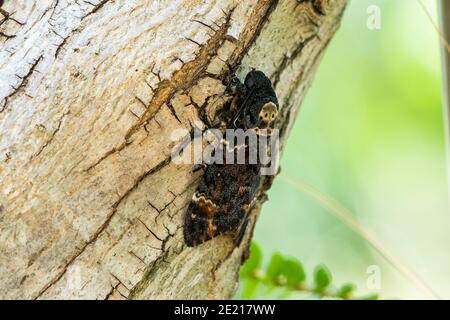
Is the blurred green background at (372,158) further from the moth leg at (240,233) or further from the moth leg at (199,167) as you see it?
the moth leg at (199,167)

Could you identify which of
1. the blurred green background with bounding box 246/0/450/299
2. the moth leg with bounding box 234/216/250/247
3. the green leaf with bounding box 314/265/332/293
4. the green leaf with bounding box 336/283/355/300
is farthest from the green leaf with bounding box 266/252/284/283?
the blurred green background with bounding box 246/0/450/299

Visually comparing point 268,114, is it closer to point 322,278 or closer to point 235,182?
point 235,182

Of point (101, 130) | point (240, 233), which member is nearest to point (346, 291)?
point (240, 233)

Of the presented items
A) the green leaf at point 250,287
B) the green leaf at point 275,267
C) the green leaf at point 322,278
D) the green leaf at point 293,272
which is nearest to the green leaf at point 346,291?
the green leaf at point 322,278

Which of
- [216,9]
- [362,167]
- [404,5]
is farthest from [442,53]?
[362,167]

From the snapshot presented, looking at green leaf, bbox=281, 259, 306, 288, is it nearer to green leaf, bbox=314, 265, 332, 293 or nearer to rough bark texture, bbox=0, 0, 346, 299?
green leaf, bbox=314, 265, 332, 293

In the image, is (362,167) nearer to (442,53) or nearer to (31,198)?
(442,53)

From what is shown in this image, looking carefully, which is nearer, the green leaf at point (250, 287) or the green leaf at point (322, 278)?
the green leaf at point (322, 278)
